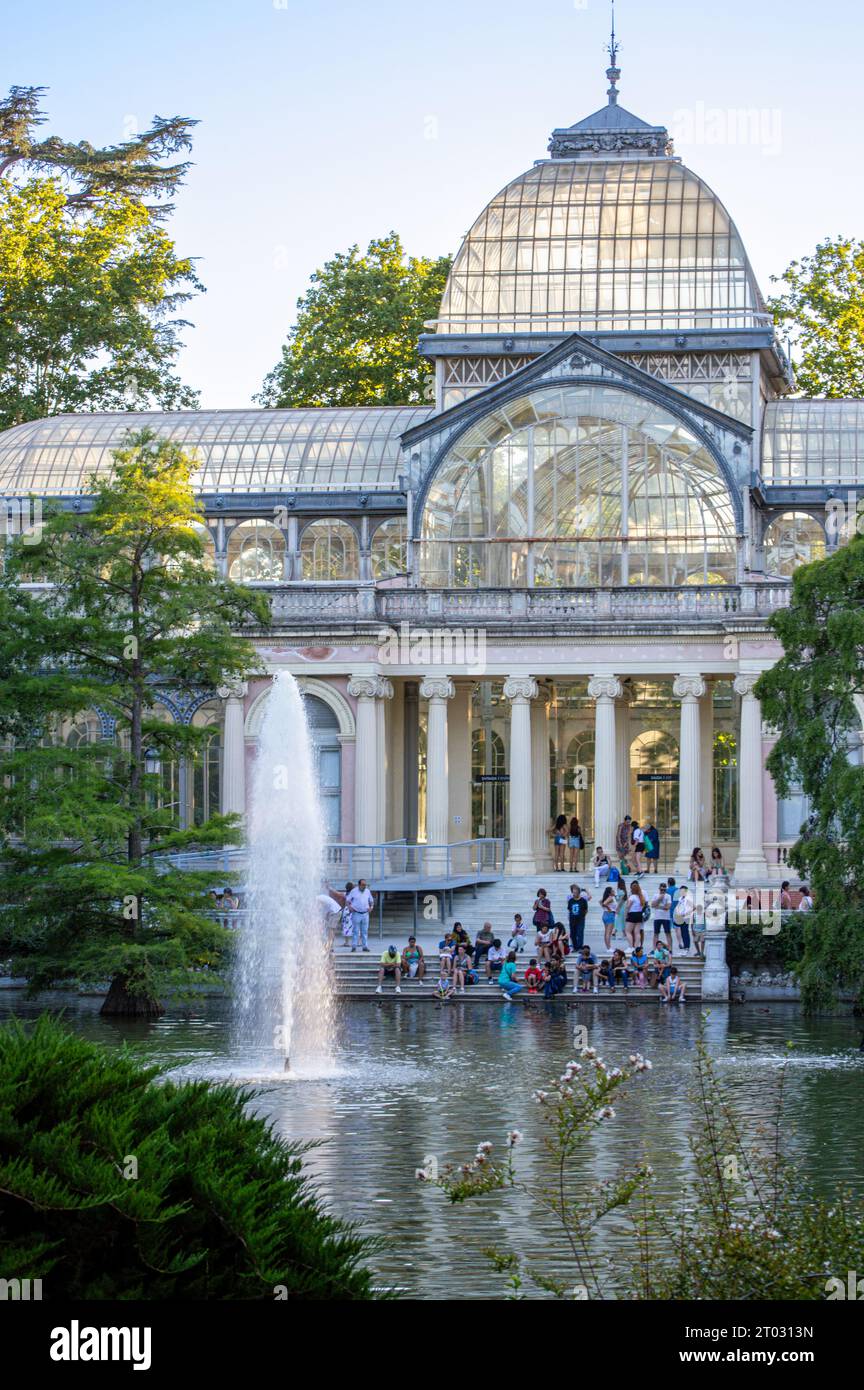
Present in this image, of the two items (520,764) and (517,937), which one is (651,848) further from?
(517,937)

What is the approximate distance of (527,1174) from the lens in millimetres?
20094

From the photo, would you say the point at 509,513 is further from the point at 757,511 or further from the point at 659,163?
the point at 659,163

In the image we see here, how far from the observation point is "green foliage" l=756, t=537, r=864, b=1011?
30156 mm

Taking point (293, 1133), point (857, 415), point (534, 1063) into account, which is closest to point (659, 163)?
point (857, 415)

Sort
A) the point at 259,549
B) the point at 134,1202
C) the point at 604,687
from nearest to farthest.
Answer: the point at 134,1202 < the point at 604,687 < the point at 259,549

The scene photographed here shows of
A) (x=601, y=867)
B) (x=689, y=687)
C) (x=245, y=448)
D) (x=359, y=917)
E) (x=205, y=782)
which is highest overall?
(x=245, y=448)

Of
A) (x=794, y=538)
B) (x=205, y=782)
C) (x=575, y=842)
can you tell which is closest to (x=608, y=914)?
(x=575, y=842)

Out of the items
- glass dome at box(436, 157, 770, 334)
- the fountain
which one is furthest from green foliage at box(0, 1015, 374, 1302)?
glass dome at box(436, 157, 770, 334)

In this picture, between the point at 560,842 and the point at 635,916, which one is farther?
the point at 560,842

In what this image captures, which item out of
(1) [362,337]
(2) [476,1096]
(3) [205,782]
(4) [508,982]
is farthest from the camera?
(1) [362,337]

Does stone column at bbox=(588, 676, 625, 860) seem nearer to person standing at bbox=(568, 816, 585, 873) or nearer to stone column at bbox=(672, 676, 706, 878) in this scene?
person standing at bbox=(568, 816, 585, 873)

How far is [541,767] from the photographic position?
5362cm

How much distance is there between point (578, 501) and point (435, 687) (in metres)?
5.92
